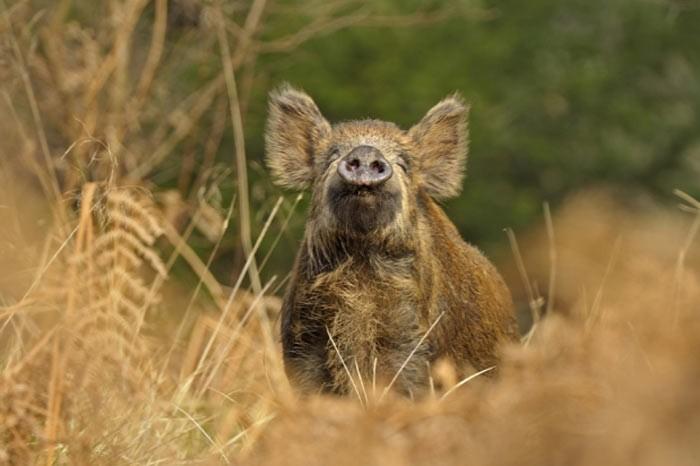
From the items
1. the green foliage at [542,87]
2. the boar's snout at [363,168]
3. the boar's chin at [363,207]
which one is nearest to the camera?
the boar's snout at [363,168]

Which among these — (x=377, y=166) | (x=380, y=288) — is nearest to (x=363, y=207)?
(x=377, y=166)

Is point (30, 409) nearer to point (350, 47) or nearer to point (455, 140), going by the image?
point (455, 140)

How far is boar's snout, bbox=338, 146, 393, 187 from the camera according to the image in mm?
6477

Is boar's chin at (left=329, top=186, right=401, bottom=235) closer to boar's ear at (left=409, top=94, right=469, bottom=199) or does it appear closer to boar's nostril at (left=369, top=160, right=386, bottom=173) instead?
boar's nostril at (left=369, top=160, right=386, bottom=173)

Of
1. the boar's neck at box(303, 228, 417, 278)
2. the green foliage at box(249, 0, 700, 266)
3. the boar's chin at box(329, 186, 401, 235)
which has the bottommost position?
the green foliage at box(249, 0, 700, 266)

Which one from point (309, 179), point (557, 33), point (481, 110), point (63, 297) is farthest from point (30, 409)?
point (557, 33)

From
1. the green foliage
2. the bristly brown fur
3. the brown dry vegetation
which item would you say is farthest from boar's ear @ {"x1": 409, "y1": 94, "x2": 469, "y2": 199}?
the green foliage

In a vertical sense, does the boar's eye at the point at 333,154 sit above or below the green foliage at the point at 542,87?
above

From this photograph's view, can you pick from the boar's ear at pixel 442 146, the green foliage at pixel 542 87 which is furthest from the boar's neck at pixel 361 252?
the green foliage at pixel 542 87

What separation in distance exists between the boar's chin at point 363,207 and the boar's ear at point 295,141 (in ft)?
2.83

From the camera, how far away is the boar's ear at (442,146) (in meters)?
7.60

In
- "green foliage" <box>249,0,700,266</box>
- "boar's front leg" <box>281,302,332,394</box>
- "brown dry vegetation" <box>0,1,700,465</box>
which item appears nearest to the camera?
"brown dry vegetation" <box>0,1,700,465</box>

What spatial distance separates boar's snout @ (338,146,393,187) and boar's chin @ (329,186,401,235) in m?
0.10

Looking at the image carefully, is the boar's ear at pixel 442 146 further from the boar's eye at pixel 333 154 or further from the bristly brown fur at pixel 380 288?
the boar's eye at pixel 333 154
